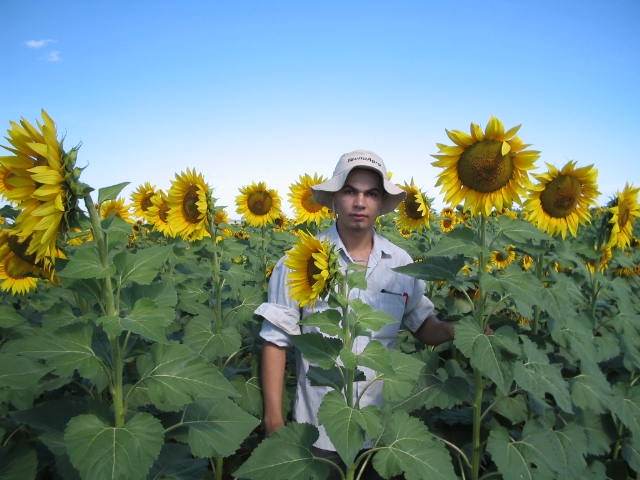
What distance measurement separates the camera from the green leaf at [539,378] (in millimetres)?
2010

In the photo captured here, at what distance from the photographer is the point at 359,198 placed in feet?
8.64

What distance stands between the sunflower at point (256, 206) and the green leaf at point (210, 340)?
2868 mm

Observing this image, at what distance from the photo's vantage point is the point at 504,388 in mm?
1920

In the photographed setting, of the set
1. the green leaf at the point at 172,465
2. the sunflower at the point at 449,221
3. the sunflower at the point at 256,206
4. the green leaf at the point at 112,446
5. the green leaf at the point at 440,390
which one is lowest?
the green leaf at the point at 172,465

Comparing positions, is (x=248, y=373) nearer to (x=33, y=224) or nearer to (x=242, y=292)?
(x=242, y=292)

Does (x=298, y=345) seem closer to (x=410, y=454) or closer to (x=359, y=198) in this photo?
(x=410, y=454)

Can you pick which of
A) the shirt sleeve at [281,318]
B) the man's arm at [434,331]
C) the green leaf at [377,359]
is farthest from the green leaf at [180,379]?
the man's arm at [434,331]

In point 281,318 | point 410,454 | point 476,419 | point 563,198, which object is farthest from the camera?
point 563,198

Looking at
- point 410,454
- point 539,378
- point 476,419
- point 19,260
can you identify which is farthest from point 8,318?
point 539,378

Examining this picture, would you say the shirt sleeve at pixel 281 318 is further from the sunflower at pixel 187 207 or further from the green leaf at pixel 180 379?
the sunflower at pixel 187 207

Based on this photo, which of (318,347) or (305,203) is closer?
(318,347)

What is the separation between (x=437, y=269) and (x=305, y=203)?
3304 mm

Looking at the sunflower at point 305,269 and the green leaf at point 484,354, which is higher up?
the sunflower at point 305,269

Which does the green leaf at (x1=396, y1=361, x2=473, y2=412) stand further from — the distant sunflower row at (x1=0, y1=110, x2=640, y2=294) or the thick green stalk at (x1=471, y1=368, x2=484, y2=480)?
the distant sunflower row at (x1=0, y1=110, x2=640, y2=294)
